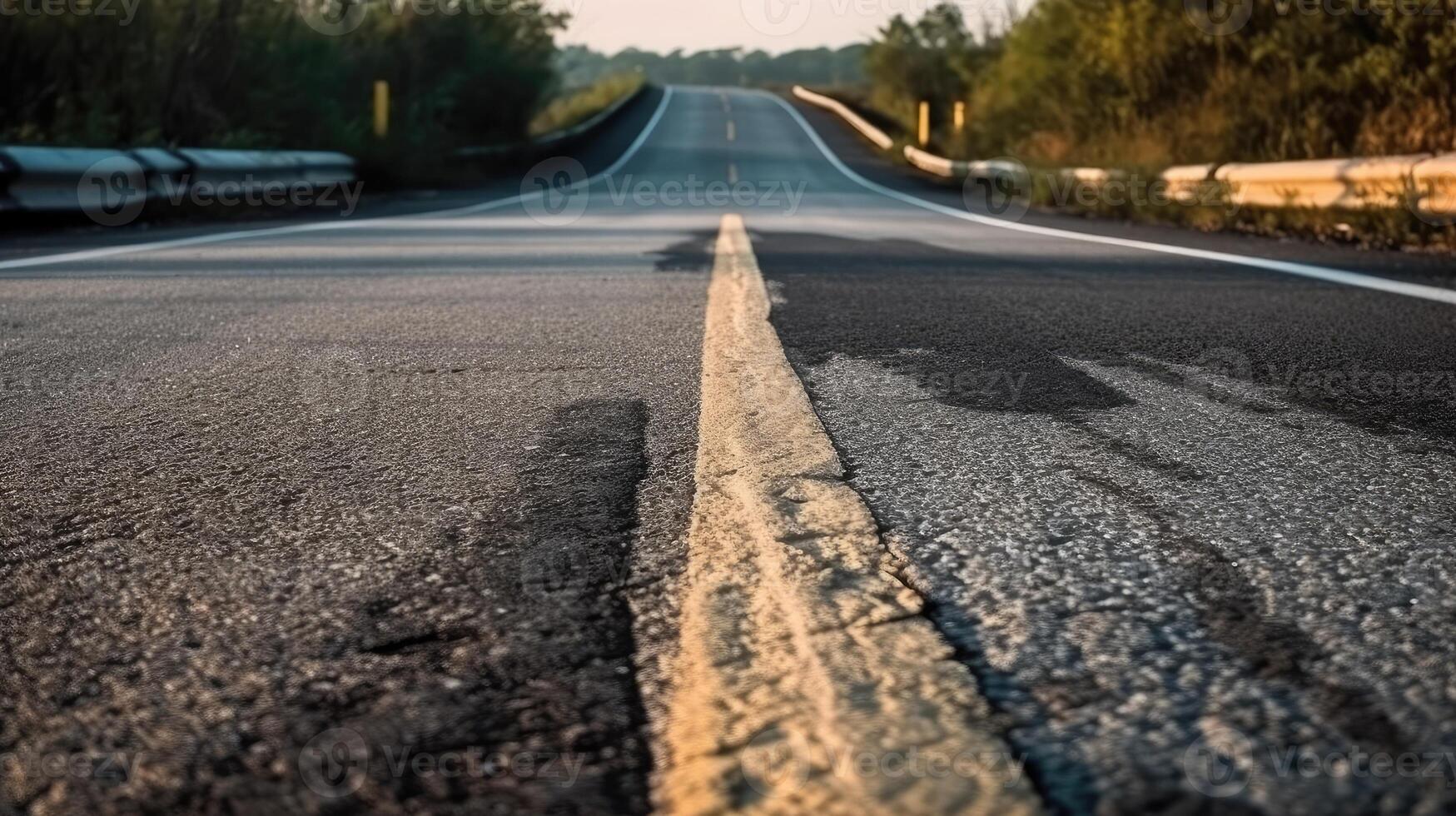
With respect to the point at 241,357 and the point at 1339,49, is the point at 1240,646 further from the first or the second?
the point at 1339,49

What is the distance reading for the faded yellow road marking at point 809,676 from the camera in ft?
3.58

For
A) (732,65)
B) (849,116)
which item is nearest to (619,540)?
(849,116)

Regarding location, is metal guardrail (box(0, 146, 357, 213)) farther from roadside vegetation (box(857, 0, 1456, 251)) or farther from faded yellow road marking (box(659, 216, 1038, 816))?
faded yellow road marking (box(659, 216, 1038, 816))

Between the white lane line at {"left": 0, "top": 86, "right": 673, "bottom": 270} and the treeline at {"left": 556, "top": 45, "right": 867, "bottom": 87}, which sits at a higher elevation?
the treeline at {"left": 556, "top": 45, "right": 867, "bottom": 87}

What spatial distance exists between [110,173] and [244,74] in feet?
30.7

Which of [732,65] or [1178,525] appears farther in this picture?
[732,65]

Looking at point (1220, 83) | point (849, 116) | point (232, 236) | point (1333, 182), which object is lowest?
point (232, 236)

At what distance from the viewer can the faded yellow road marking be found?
1090mm

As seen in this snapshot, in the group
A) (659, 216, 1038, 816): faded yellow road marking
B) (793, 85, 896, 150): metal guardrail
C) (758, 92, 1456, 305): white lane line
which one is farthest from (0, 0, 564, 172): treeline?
(659, 216, 1038, 816): faded yellow road marking

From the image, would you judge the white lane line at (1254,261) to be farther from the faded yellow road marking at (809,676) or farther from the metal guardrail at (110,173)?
the metal guardrail at (110,173)

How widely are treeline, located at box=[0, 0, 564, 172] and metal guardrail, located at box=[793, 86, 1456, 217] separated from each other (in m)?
9.50

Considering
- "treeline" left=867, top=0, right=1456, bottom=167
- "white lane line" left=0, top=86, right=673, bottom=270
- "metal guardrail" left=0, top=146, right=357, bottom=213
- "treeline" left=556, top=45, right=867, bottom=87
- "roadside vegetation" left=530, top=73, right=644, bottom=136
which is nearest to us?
"white lane line" left=0, top=86, right=673, bottom=270

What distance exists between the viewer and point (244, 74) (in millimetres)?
19453

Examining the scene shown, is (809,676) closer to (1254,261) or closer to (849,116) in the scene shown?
(1254,261)
